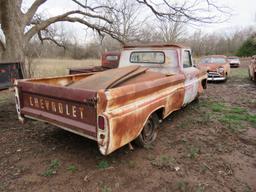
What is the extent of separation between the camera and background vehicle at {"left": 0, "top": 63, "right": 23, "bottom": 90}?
4.38m

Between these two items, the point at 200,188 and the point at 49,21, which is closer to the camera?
the point at 200,188

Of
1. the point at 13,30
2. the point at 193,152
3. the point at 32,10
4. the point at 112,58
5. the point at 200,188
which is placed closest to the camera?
the point at 200,188

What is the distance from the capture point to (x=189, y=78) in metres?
4.98

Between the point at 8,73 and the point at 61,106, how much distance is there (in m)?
2.33

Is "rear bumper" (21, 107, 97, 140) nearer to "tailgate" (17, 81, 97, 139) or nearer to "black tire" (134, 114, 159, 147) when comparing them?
"tailgate" (17, 81, 97, 139)

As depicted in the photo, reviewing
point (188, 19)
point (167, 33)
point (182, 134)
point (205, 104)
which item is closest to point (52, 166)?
point (182, 134)

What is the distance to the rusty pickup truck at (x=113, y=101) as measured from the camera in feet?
8.14

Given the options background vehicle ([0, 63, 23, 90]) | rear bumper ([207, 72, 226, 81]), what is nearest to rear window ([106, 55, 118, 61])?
rear bumper ([207, 72, 226, 81])

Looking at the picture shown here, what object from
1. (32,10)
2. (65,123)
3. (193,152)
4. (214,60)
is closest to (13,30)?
(32,10)

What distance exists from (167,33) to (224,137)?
30020mm

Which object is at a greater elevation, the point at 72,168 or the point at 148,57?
the point at 148,57

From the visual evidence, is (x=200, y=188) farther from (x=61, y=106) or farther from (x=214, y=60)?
(x=214, y=60)

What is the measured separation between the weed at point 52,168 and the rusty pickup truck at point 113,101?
1.86ft

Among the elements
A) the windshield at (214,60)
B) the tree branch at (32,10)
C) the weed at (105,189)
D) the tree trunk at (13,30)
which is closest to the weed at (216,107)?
the weed at (105,189)
